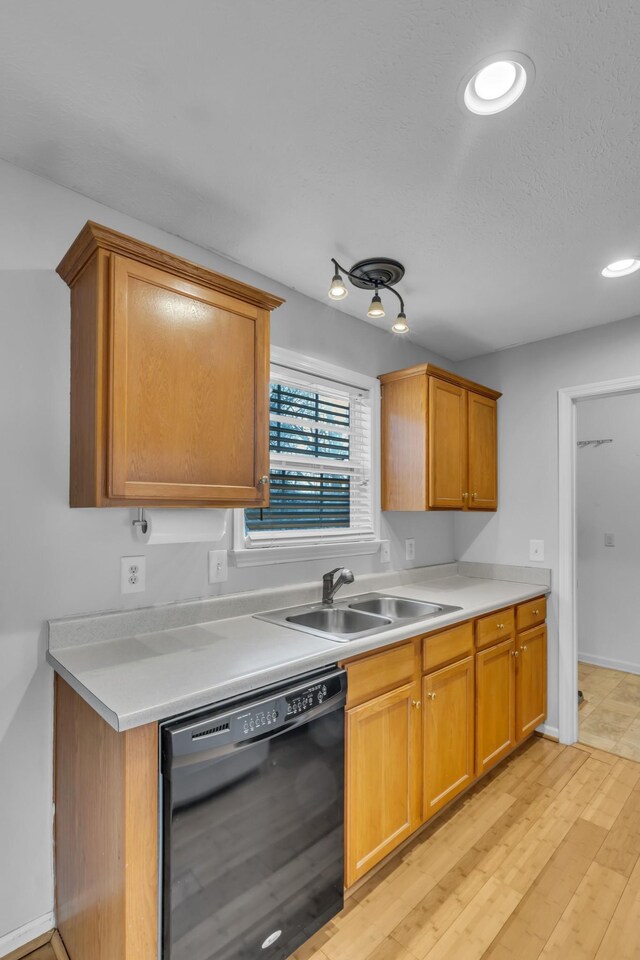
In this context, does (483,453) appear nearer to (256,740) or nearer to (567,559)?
(567,559)

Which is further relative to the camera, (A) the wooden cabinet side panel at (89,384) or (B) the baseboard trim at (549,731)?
(B) the baseboard trim at (549,731)

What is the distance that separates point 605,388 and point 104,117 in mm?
2664

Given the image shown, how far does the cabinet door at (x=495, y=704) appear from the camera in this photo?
7.72 feet

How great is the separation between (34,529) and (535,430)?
274 centimetres

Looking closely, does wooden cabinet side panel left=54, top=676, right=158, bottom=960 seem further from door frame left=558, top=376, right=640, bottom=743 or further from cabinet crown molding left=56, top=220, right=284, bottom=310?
door frame left=558, top=376, right=640, bottom=743

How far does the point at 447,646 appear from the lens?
7.00 ft

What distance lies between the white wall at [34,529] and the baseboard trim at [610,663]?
393cm

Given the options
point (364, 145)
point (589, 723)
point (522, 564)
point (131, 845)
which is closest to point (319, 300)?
point (364, 145)

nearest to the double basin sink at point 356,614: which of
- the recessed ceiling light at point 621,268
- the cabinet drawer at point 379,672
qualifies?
the cabinet drawer at point 379,672

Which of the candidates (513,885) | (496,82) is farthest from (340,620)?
(496,82)

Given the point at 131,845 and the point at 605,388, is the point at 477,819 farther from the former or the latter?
the point at 605,388

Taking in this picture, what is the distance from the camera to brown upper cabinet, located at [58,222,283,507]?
143 centimetres

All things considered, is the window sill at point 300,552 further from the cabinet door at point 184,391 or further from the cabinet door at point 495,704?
the cabinet door at point 495,704

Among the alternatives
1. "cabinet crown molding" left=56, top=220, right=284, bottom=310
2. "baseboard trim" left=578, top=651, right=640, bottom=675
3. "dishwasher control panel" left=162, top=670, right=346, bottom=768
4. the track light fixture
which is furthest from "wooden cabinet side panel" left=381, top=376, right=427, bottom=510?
"baseboard trim" left=578, top=651, right=640, bottom=675
